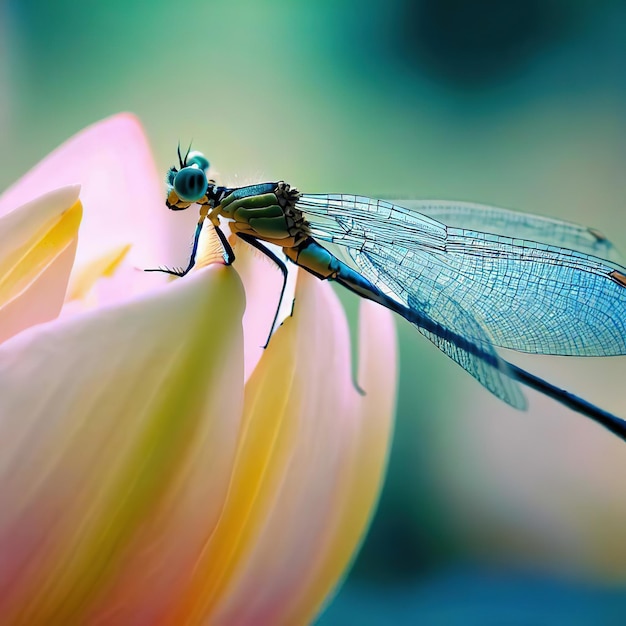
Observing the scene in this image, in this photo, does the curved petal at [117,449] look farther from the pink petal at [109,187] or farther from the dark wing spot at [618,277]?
the dark wing spot at [618,277]

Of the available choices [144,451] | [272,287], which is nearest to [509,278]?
[272,287]

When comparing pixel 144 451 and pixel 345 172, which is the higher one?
pixel 345 172

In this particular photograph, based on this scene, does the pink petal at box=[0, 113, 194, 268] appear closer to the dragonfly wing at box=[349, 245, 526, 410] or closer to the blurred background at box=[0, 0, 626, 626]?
the dragonfly wing at box=[349, 245, 526, 410]

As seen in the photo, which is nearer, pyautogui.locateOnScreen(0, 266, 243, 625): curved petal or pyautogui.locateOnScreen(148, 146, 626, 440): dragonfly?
pyautogui.locateOnScreen(0, 266, 243, 625): curved petal

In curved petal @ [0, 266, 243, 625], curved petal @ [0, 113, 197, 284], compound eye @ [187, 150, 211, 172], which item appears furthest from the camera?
compound eye @ [187, 150, 211, 172]

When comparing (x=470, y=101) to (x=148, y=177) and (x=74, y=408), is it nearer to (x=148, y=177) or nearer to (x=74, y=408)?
(x=148, y=177)

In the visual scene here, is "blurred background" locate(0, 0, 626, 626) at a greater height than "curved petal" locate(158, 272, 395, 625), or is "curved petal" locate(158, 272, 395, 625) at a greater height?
"blurred background" locate(0, 0, 626, 626)

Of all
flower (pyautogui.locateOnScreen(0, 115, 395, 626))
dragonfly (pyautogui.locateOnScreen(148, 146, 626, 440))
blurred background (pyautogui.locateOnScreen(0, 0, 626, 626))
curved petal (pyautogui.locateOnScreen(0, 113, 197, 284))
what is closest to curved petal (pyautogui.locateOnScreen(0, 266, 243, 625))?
flower (pyautogui.locateOnScreen(0, 115, 395, 626))
